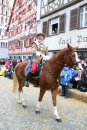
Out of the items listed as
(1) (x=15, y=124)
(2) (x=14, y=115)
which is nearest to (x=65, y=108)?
(2) (x=14, y=115)

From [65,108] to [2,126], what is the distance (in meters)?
2.66

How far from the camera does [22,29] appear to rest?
27.8m

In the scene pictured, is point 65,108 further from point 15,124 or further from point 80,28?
point 80,28

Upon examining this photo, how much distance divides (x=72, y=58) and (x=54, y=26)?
1157 cm

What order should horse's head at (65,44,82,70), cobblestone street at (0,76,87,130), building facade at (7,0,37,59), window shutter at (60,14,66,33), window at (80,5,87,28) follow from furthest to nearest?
1. building facade at (7,0,37,59)
2. window shutter at (60,14,66,33)
3. window at (80,5,87,28)
4. horse's head at (65,44,82,70)
5. cobblestone street at (0,76,87,130)

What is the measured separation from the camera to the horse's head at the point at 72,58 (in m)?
5.09

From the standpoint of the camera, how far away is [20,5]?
2917 centimetres

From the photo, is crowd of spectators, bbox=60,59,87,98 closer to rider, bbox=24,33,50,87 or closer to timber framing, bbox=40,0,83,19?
rider, bbox=24,33,50,87

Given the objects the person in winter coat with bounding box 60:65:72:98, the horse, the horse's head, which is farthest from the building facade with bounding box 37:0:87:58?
the horse's head

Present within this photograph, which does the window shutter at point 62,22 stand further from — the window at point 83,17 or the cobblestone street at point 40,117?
the cobblestone street at point 40,117

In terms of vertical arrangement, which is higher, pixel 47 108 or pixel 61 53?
pixel 61 53

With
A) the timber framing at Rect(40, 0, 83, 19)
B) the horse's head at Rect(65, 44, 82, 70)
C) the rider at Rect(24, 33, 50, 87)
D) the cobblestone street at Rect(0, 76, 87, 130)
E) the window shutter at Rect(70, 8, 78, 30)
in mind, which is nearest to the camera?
the cobblestone street at Rect(0, 76, 87, 130)

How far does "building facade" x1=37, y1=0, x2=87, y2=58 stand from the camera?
13125 mm

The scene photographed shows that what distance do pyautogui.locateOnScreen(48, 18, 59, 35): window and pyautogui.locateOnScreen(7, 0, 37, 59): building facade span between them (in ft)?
19.7
